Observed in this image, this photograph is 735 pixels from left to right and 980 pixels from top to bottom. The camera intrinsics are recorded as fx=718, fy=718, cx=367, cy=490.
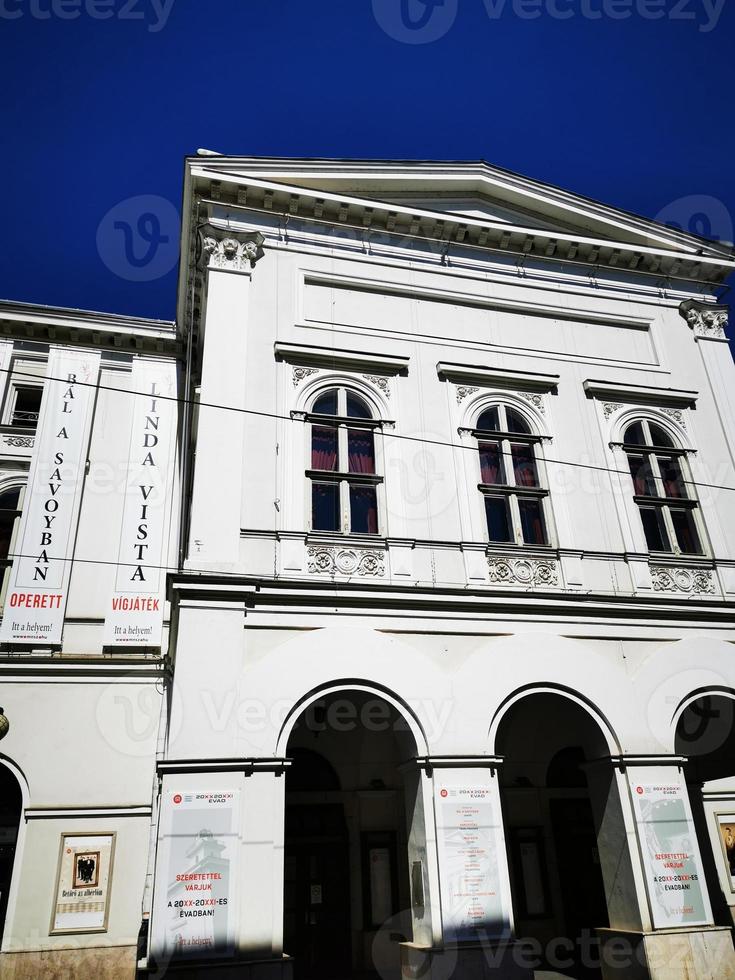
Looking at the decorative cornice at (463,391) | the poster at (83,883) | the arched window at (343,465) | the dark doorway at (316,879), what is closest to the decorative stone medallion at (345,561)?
the arched window at (343,465)

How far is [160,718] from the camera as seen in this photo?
1516cm

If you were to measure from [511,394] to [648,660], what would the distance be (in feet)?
17.8

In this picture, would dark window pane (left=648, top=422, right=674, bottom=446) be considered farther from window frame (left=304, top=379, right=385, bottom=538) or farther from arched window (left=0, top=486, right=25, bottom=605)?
arched window (left=0, top=486, right=25, bottom=605)

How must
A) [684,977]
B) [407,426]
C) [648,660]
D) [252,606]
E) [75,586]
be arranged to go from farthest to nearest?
[75,586]
[407,426]
[648,660]
[252,606]
[684,977]

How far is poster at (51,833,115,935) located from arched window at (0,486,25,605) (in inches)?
229

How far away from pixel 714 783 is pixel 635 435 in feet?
22.1

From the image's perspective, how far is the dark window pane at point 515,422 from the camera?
1383 cm

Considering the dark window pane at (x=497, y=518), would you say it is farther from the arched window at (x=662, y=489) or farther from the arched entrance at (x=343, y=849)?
the arched entrance at (x=343, y=849)

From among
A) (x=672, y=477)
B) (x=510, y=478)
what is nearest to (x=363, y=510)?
(x=510, y=478)

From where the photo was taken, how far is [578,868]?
1369cm

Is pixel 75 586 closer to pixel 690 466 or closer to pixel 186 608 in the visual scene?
pixel 186 608

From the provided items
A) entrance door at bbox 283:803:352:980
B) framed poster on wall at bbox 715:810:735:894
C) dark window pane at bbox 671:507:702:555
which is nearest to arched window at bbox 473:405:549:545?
dark window pane at bbox 671:507:702:555

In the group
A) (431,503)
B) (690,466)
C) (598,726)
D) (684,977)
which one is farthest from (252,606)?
(690,466)

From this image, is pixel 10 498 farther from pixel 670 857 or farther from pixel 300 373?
pixel 670 857
